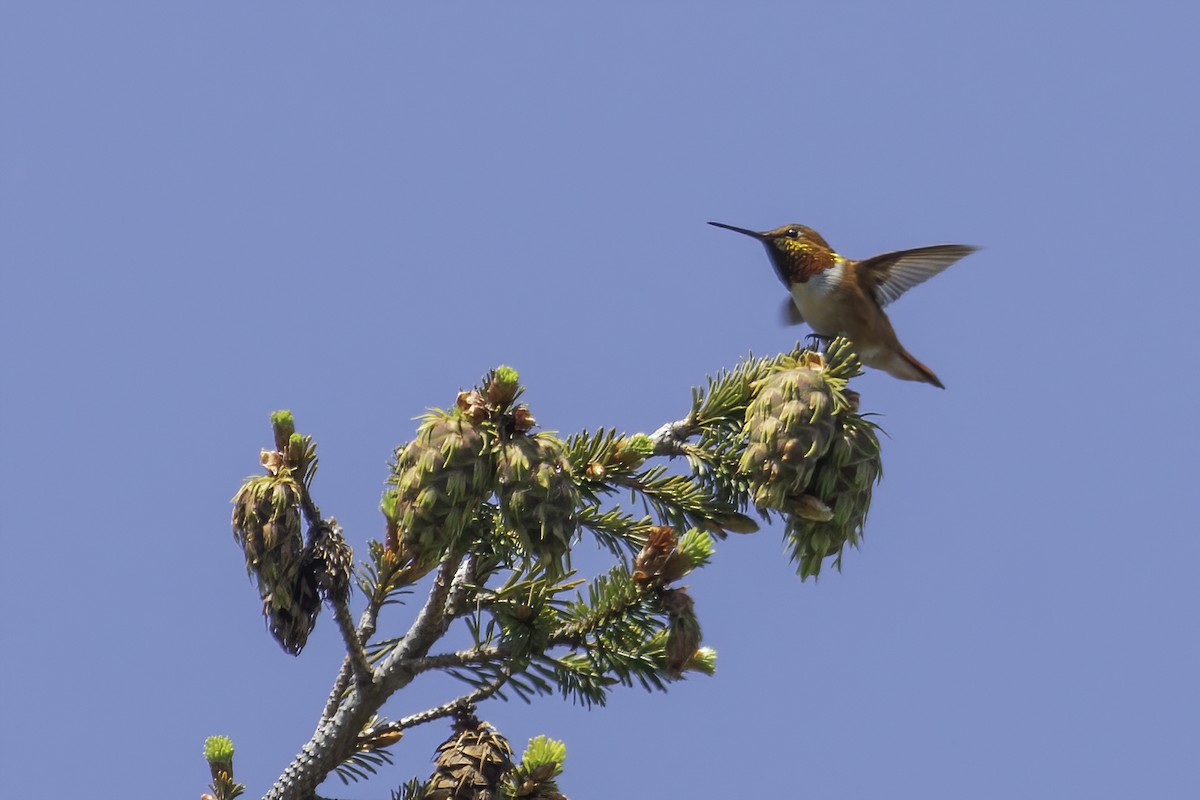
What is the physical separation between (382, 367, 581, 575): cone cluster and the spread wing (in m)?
4.38

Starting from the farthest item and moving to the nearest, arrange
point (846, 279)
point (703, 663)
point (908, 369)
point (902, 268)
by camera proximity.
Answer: point (908, 369)
point (902, 268)
point (846, 279)
point (703, 663)

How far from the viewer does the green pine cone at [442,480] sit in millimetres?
2883

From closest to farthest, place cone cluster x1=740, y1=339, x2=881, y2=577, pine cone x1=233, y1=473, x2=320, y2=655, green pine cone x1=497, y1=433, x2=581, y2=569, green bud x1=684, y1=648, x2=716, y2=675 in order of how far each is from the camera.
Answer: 1. green pine cone x1=497, y1=433, x2=581, y2=569
2. pine cone x1=233, y1=473, x2=320, y2=655
3. cone cluster x1=740, y1=339, x2=881, y2=577
4. green bud x1=684, y1=648, x2=716, y2=675

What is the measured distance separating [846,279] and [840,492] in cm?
367

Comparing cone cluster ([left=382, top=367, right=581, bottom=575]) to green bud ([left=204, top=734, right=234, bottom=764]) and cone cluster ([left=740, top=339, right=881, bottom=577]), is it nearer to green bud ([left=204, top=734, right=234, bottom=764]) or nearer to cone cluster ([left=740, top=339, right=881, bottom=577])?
cone cluster ([left=740, top=339, right=881, bottom=577])

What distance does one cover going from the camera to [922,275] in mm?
7207

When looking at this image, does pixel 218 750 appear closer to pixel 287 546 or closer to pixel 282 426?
pixel 287 546

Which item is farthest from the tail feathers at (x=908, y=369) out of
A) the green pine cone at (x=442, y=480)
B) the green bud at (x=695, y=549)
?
the green pine cone at (x=442, y=480)

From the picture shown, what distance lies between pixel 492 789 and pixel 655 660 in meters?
A: 0.59

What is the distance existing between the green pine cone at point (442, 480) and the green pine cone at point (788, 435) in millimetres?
801

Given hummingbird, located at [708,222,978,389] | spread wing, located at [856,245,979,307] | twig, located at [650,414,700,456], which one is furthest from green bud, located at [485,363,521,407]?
spread wing, located at [856,245,979,307]

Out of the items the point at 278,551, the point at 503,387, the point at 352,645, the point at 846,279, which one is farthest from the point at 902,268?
the point at 278,551

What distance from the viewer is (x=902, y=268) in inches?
281

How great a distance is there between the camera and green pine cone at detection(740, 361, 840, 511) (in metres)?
3.15
